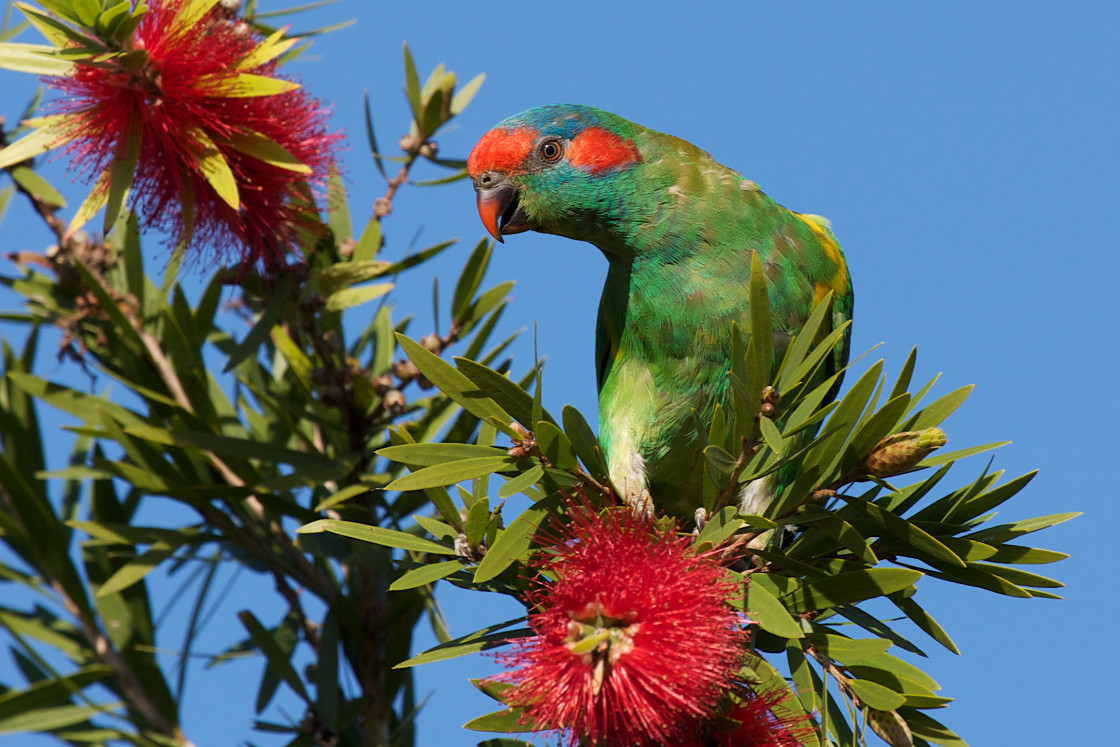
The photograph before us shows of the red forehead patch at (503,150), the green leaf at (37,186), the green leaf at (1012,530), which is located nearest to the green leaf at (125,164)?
the green leaf at (37,186)

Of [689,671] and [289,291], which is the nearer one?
[689,671]

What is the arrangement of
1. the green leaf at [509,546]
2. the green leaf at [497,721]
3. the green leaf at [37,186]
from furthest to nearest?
1. the green leaf at [37,186]
2. the green leaf at [497,721]
3. the green leaf at [509,546]

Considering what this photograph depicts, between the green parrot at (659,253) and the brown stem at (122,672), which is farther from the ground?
the green parrot at (659,253)

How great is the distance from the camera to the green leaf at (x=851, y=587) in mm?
1707

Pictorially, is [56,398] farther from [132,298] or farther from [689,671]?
[689,671]

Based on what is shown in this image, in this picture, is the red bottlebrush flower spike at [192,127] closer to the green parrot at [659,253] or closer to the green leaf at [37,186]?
the green leaf at [37,186]

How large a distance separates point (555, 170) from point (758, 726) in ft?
5.81

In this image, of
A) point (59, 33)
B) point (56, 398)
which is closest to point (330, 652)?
point (56, 398)

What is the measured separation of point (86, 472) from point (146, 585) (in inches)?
15.0

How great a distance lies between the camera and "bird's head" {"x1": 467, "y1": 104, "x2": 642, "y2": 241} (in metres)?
3.04

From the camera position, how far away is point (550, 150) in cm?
308

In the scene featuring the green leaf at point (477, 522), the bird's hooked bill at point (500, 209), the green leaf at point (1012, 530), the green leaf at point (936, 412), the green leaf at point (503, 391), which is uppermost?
the bird's hooked bill at point (500, 209)

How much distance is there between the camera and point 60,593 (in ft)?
9.33

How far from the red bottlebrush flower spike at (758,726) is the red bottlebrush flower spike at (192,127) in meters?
1.49
